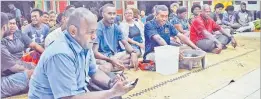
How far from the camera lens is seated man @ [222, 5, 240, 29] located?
17.9 feet

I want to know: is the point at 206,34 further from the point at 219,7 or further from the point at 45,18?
the point at 45,18

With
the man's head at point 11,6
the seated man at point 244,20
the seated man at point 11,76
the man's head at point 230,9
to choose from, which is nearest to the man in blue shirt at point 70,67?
the seated man at point 11,76

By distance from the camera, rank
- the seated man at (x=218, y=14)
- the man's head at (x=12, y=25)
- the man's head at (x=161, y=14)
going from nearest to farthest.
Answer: the man's head at (x=12, y=25) < the man's head at (x=161, y=14) < the seated man at (x=218, y=14)

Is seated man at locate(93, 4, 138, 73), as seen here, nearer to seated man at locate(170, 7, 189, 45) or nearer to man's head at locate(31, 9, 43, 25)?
man's head at locate(31, 9, 43, 25)

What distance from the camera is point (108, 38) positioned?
3471 millimetres

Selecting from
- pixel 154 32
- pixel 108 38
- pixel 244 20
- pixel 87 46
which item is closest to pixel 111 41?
pixel 108 38

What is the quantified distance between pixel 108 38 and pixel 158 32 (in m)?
0.56

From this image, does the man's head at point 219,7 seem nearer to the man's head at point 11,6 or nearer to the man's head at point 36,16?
the man's head at point 36,16

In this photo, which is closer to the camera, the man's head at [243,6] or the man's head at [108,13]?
the man's head at [108,13]

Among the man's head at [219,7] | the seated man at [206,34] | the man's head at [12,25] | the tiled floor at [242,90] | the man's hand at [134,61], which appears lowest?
the tiled floor at [242,90]

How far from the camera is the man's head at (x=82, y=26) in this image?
1572 mm

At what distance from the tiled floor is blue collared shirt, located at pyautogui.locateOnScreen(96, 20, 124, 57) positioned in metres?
1.17

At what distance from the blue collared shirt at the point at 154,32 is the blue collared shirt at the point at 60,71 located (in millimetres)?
2082

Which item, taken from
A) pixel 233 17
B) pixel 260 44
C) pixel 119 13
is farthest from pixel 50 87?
pixel 233 17
